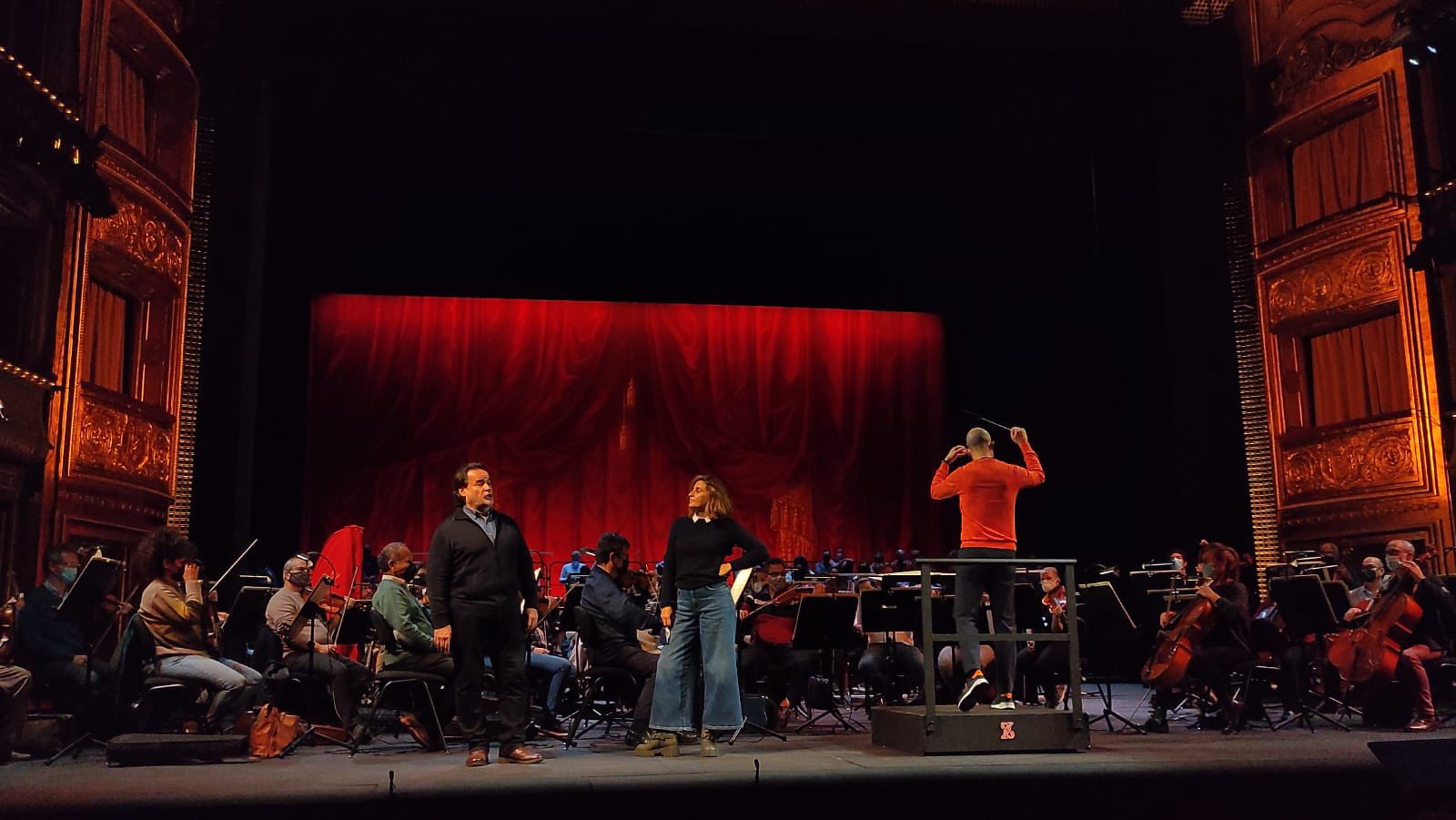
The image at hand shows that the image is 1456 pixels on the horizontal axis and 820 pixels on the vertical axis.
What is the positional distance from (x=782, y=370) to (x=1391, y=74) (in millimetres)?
9391

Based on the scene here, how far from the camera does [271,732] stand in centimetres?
693

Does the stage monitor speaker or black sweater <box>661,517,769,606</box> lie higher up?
black sweater <box>661,517,769,606</box>

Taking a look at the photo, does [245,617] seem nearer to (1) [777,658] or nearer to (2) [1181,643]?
(1) [777,658]

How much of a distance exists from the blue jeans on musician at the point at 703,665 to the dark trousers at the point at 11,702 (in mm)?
3678

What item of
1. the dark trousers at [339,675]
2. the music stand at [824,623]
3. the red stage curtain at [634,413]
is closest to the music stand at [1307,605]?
the music stand at [824,623]

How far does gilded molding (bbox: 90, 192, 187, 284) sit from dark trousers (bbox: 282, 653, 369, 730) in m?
5.62

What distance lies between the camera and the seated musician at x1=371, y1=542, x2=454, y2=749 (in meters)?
7.00

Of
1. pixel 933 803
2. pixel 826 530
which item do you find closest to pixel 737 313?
pixel 826 530

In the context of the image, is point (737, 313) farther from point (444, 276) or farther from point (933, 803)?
point (933, 803)

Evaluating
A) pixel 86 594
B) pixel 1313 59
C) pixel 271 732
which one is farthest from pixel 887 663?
pixel 1313 59

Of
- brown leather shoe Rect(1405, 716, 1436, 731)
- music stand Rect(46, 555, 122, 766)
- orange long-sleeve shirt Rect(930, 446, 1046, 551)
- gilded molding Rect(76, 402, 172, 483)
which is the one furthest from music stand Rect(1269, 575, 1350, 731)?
gilded molding Rect(76, 402, 172, 483)

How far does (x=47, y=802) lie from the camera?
16.1 ft

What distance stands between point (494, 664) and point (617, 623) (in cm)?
111

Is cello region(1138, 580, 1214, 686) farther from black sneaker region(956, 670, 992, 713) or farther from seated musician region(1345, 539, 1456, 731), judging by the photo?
black sneaker region(956, 670, 992, 713)
